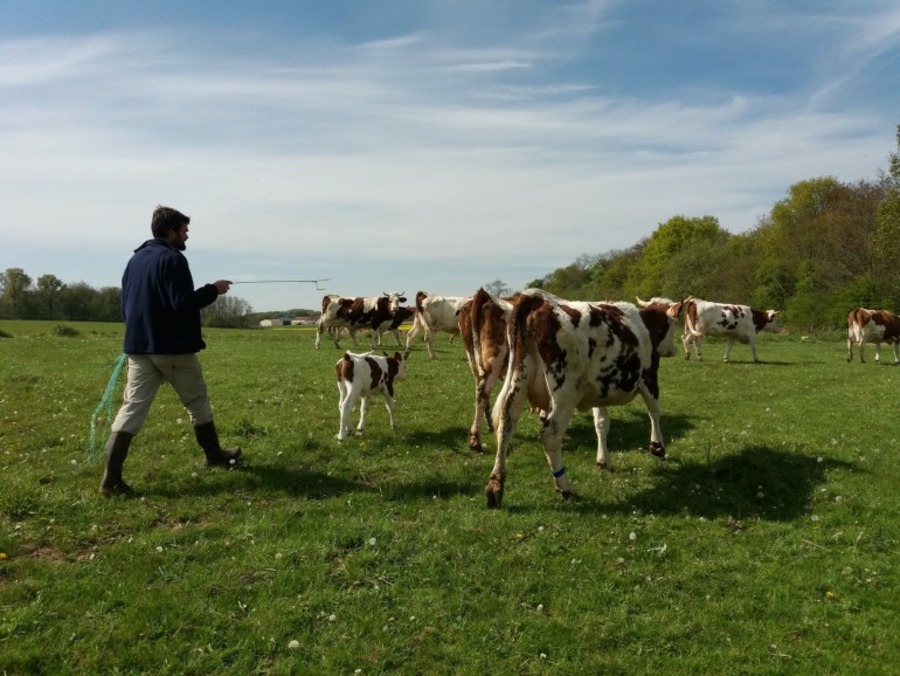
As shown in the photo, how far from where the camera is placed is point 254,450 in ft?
33.2

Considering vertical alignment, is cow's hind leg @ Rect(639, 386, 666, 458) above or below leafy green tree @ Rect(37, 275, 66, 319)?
below

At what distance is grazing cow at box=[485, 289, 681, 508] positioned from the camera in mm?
8211

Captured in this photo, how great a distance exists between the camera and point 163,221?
8.47m

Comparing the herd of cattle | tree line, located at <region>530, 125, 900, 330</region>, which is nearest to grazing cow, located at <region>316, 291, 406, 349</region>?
the herd of cattle

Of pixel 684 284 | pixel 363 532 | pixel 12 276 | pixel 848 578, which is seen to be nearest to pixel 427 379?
pixel 363 532

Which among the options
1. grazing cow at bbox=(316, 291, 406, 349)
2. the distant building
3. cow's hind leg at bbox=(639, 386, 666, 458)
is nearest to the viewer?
cow's hind leg at bbox=(639, 386, 666, 458)

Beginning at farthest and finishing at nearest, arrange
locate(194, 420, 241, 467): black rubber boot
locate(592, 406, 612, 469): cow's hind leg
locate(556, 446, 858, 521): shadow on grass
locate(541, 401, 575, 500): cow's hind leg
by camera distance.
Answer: locate(592, 406, 612, 469): cow's hind leg → locate(194, 420, 241, 467): black rubber boot → locate(541, 401, 575, 500): cow's hind leg → locate(556, 446, 858, 521): shadow on grass

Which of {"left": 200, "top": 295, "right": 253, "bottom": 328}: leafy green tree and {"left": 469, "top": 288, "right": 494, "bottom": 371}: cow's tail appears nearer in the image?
{"left": 469, "top": 288, "right": 494, "bottom": 371}: cow's tail

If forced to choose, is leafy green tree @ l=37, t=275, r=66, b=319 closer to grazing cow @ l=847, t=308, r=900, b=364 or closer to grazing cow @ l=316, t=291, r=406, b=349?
grazing cow @ l=316, t=291, r=406, b=349

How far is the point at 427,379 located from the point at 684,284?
62941 millimetres

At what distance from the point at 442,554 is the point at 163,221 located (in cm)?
579

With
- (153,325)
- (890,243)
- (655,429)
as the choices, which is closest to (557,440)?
(655,429)

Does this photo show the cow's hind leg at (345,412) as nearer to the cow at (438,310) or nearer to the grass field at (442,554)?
the grass field at (442,554)

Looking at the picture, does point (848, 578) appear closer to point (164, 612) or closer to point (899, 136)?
point (164, 612)
